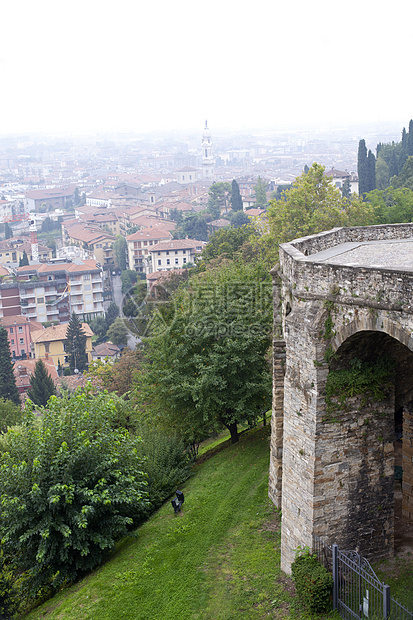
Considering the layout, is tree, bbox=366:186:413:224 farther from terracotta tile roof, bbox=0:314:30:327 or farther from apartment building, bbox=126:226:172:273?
apartment building, bbox=126:226:172:273

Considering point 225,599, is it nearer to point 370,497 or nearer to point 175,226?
point 370,497

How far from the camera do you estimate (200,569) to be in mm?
15469

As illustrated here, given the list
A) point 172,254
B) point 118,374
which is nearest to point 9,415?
point 118,374

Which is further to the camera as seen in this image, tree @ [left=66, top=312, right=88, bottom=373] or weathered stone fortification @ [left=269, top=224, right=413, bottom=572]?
tree @ [left=66, top=312, right=88, bottom=373]

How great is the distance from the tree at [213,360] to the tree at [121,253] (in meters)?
125

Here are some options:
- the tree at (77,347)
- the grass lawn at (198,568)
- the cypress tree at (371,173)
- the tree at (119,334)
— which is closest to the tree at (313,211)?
the grass lawn at (198,568)

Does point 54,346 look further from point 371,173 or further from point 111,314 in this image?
point 371,173

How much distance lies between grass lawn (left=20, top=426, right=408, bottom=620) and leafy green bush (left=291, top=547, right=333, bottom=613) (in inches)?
10.8

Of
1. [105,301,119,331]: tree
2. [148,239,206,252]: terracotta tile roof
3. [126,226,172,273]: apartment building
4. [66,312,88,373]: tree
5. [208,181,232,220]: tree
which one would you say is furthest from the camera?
[208,181,232,220]: tree

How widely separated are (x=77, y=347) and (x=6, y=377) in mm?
28625

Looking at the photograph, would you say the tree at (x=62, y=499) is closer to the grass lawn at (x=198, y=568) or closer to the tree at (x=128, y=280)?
the grass lawn at (x=198, y=568)

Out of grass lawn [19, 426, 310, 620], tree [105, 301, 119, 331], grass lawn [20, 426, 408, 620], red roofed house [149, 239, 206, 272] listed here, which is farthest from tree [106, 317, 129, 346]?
grass lawn [20, 426, 408, 620]

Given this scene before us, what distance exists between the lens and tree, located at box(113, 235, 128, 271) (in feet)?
486

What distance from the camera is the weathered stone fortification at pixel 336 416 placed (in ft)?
39.3
